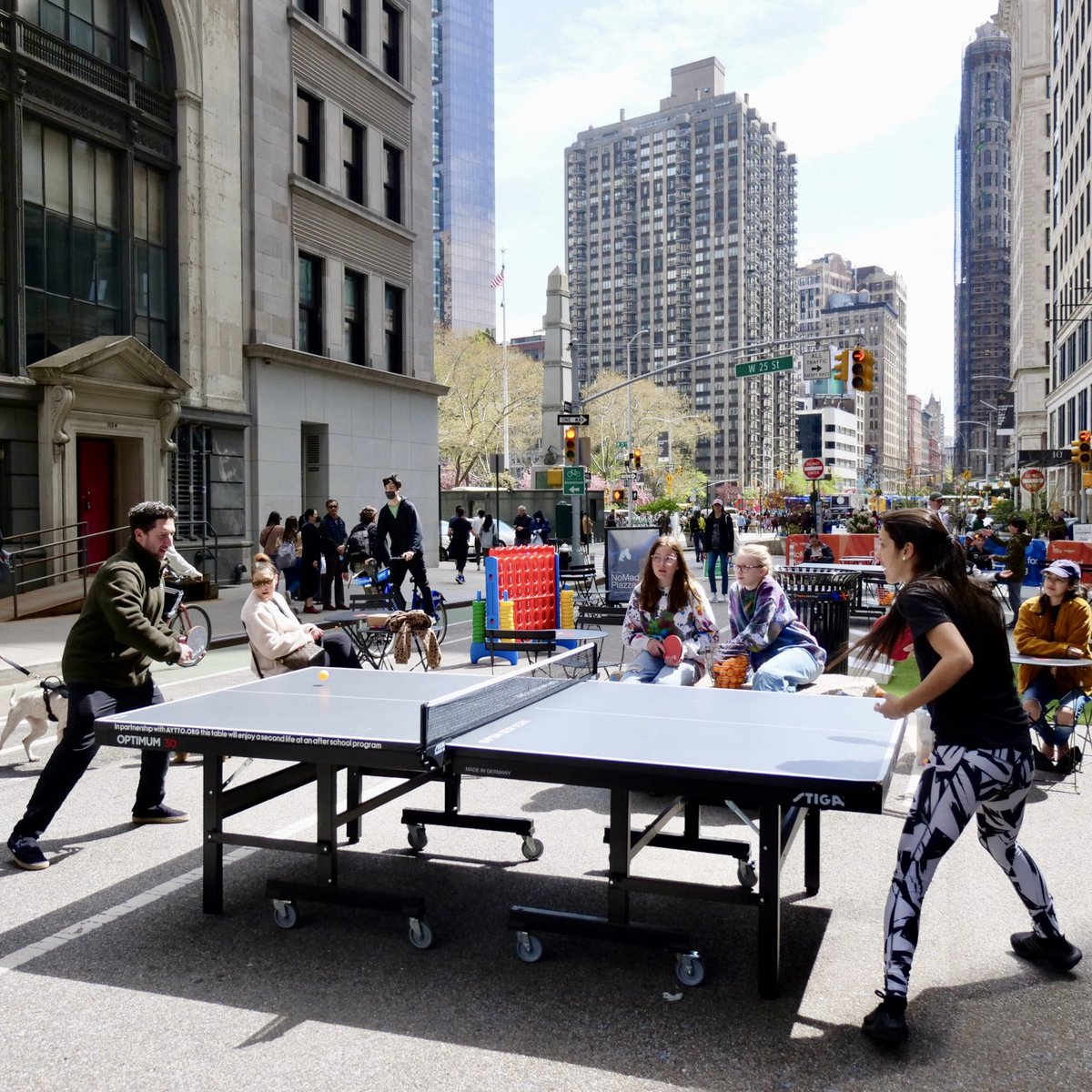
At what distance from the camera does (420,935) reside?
197 inches

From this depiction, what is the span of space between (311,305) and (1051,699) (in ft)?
78.7

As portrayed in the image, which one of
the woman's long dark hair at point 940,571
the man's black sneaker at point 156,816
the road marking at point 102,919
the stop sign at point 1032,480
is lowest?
the road marking at point 102,919

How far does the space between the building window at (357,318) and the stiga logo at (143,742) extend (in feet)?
86.3

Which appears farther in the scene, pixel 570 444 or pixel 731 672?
pixel 570 444

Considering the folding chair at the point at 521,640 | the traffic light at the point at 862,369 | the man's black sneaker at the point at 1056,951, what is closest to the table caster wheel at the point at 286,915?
the man's black sneaker at the point at 1056,951

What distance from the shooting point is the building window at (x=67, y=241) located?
2091cm

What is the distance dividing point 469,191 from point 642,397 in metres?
120

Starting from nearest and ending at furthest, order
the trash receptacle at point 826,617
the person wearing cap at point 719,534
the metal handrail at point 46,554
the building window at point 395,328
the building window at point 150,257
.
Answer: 1. the trash receptacle at point 826,617
2. the metal handrail at point 46,554
3. the building window at point 150,257
4. the person wearing cap at point 719,534
5. the building window at point 395,328

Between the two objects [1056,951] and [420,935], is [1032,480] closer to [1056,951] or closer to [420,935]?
[1056,951]

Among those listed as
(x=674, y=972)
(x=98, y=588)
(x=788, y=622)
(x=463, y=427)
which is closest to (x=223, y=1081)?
(x=674, y=972)

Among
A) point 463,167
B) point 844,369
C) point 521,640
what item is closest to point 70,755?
point 521,640

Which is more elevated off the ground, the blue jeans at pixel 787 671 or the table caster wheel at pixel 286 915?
the blue jeans at pixel 787 671

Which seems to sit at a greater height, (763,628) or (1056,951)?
(763,628)

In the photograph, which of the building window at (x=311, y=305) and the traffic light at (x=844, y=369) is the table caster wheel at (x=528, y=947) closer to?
the traffic light at (x=844, y=369)
